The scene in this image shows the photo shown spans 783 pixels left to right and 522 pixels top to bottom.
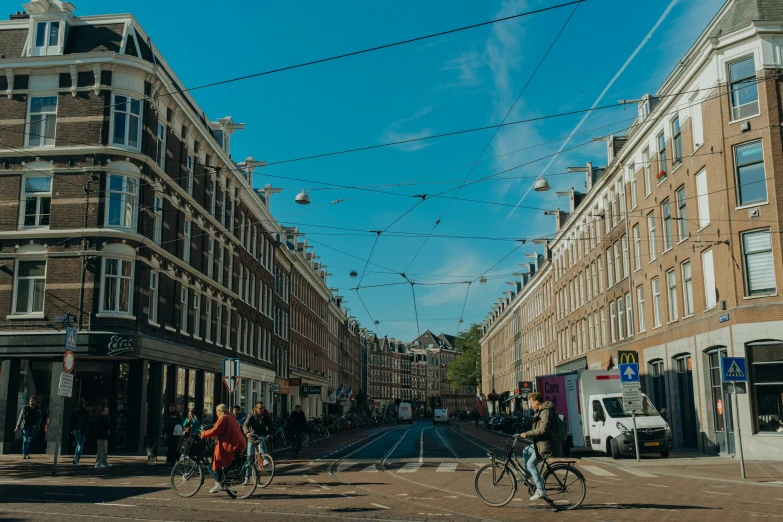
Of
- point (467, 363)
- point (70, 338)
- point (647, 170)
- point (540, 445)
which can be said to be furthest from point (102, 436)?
point (467, 363)

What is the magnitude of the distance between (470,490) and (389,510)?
3393 millimetres

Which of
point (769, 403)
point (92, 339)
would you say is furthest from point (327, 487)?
point (769, 403)

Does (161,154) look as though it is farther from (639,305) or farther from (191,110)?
(639,305)

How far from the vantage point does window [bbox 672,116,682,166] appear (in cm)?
2958

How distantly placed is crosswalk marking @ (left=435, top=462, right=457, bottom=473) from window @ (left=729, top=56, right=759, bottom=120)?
48.3ft

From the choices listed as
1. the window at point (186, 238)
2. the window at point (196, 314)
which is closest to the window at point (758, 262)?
the window at point (186, 238)

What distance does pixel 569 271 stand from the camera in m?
53.8

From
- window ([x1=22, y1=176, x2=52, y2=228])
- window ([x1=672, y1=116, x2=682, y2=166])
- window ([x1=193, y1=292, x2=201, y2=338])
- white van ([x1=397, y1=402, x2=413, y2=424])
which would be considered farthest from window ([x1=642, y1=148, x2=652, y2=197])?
white van ([x1=397, y1=402, x2=413, y2=424])

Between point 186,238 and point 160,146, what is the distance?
4.79 meters

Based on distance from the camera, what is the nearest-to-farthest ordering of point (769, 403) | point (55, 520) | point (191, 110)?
point (55, 520) → point (769, 403) → point (191, 110)

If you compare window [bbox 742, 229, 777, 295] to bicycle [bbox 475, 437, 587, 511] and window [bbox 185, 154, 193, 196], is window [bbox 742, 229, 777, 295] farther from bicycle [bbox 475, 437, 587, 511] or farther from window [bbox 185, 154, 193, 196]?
window [bbox 185, 154, 193, 196]

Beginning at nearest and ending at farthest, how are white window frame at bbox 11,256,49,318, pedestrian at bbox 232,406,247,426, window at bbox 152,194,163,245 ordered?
pedestrian at bbox 232,406,247,426, white window frame at bbox 11,256,49,318, window at bbox 152,194,163,245

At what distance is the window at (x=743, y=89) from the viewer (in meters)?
25.2

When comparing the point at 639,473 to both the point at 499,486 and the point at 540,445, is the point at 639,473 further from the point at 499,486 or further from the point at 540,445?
the point at 540,445
